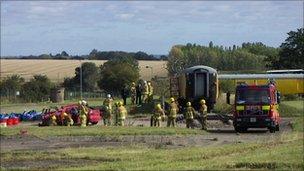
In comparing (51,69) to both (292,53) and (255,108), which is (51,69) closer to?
(292,53)

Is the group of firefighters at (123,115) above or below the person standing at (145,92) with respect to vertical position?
below

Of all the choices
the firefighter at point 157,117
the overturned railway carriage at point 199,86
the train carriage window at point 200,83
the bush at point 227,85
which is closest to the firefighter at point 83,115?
the firefighter at point 157,117

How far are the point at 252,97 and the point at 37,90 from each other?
175 ft

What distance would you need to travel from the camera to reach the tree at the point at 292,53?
92250mm

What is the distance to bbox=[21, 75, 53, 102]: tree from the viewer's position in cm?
7794

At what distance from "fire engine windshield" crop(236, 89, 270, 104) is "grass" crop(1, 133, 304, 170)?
11014 mm

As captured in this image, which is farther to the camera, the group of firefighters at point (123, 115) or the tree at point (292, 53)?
the tree at point (292, 53)

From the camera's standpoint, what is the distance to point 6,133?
2684 centimetres

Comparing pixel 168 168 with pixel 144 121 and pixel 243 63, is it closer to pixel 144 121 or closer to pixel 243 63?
pixel 144 121

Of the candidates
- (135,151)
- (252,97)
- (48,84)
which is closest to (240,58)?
(48,84)

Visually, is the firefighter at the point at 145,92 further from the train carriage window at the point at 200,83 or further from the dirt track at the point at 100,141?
the dirt track at the point at 100,141

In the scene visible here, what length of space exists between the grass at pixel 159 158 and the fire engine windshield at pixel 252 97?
1101 centimetres

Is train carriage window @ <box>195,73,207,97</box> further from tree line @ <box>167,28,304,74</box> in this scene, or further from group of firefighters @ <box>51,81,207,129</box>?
tree line @ <box>167,28,304,74</box>

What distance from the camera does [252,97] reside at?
3253 centimetres
